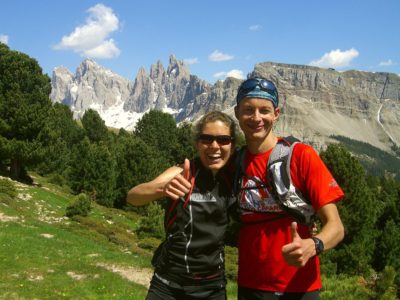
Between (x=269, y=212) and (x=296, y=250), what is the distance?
0.83m

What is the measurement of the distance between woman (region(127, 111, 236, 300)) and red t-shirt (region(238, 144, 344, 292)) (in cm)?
35

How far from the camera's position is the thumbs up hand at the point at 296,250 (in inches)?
138

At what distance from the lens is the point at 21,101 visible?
40625 millimetres

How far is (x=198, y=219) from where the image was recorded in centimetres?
457

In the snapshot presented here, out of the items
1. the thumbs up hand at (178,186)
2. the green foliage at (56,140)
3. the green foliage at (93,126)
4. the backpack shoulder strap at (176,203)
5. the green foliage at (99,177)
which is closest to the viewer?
the thumbs up hand at (178,186)

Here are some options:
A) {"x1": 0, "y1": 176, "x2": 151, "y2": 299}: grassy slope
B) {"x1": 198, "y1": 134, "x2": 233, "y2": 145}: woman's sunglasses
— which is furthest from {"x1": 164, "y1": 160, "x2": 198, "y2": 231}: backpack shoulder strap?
{"x1": 0, "y1": 176, "x2": 151, "y2": 299}: grassy slope

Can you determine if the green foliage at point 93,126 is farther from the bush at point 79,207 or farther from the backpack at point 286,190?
the backpack at point 286,190

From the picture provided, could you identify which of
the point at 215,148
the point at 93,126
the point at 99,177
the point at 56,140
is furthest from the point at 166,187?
the point at 93,126

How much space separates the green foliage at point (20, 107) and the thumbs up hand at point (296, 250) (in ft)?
130

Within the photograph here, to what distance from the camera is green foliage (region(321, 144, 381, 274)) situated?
27.0 meters

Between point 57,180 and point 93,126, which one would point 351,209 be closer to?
point 57,180

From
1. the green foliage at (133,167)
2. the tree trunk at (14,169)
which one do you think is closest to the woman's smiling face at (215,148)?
the tree trunk at (14,169)

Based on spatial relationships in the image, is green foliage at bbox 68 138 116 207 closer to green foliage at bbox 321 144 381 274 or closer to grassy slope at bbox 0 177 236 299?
grassy slope at bbox 0 177 236 299

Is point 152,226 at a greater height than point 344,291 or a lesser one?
lesser
